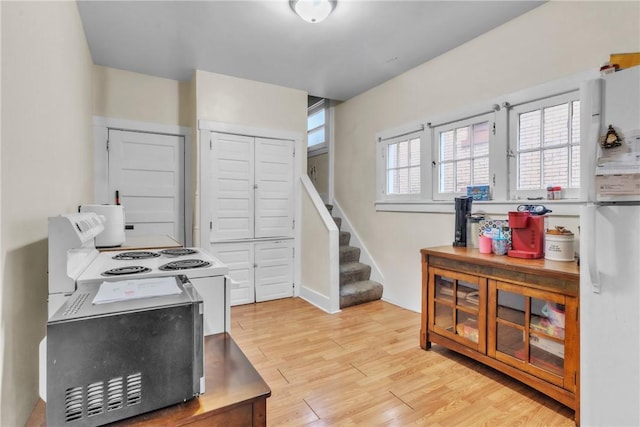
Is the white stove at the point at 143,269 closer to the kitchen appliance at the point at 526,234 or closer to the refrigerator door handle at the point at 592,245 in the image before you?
the refrigerator door handle at the point at 592,245

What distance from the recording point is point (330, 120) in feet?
15.6

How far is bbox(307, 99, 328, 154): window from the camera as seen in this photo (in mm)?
4945

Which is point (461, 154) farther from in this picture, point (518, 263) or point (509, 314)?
point (509, 314)

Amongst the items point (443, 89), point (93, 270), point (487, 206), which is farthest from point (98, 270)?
point (443, 89)

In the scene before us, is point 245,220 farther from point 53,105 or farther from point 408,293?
point 53,105

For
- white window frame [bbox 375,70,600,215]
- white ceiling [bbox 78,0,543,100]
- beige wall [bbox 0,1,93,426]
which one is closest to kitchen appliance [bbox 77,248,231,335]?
beige wall [bbox 0,1,93,426]

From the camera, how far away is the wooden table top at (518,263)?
1.78 metres

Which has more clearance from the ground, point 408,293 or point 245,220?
point 245,220

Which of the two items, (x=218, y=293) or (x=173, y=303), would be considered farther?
(x=218, y=293)

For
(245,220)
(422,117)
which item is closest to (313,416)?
(245,220)

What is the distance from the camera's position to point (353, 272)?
12.9ft

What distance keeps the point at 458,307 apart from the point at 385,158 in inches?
79.0

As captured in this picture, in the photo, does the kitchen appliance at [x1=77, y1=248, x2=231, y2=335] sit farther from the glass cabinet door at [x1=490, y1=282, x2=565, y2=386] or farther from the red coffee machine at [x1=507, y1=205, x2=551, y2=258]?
the red coffee machine at [x1=507, y1=205, x2=551, y2=258]

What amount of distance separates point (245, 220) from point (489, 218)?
2.51m
